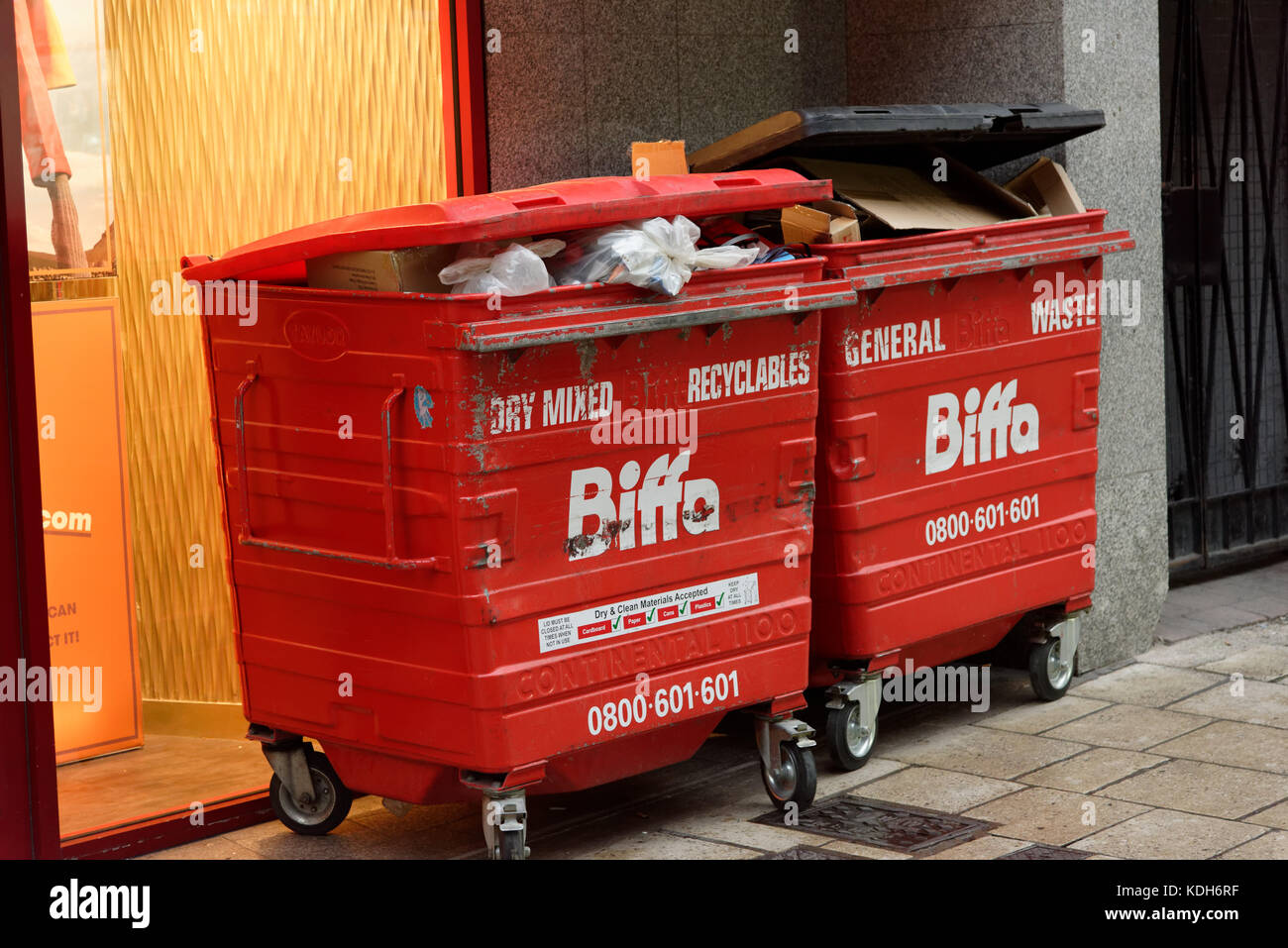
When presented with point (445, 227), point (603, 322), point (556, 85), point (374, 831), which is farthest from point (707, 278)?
point (374, 831)

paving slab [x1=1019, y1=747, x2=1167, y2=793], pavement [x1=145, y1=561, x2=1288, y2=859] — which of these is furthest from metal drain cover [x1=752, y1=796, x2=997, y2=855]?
paving slab [x1=1019, y1=747, x2=1167, y2=793]

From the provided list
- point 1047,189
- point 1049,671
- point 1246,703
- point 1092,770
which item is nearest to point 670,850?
point 1092,770

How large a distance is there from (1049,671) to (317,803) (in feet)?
8.98

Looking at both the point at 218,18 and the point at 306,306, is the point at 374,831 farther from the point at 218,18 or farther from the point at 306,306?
the point at 218,18

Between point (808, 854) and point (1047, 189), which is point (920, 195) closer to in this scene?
point (1047, 189)

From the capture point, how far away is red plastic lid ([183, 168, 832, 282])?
410cm

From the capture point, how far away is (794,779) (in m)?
4.98

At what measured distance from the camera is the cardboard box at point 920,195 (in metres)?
5.43

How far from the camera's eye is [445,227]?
4043 millimetres

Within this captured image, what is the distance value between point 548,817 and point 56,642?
1.51 metres

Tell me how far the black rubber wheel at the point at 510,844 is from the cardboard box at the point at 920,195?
223 centimetres

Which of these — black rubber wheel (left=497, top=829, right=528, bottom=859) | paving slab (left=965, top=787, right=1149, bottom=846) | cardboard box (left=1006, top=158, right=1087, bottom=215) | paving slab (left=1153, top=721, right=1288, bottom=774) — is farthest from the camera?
cardboard box (left=1006, top=158, right=1087, bottom=215)

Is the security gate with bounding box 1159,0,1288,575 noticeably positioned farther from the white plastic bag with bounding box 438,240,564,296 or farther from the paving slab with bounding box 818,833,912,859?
the white plastic bag with bounding box 438,240,564,296

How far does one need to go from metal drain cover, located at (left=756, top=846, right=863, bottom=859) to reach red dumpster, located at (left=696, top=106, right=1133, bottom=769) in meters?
0.70
